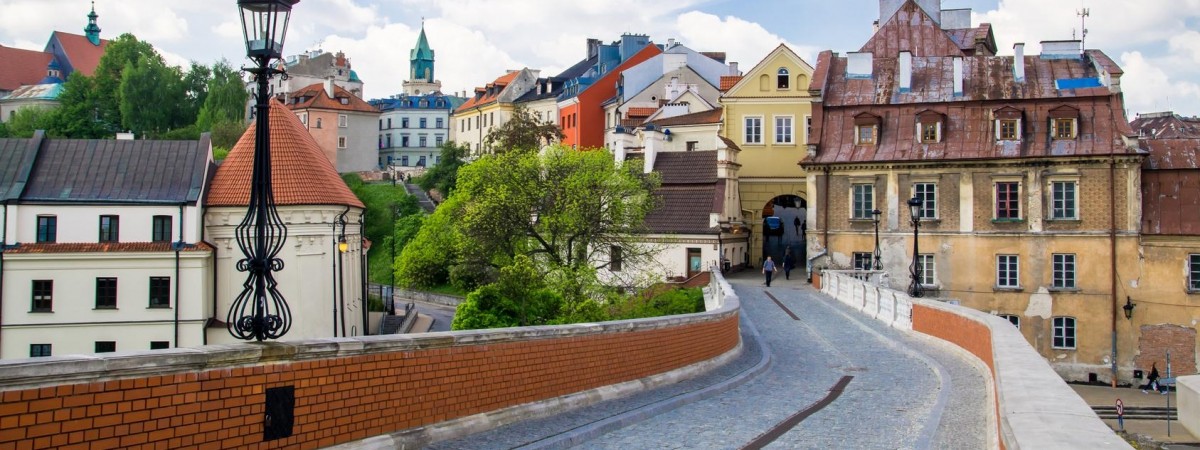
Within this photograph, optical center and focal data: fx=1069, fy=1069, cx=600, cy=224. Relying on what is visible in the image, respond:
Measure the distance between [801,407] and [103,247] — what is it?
28.2 metres

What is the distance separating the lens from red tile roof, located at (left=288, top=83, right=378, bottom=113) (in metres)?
93.6

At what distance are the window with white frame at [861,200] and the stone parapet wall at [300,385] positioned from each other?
30.2 meters

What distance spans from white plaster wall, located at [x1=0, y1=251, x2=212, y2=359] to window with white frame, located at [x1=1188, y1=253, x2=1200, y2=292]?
116 ft

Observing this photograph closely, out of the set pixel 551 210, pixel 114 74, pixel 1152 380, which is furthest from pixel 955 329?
pixel 114 74

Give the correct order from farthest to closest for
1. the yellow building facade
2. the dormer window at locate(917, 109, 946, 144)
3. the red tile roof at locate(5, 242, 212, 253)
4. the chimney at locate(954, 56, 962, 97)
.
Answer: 1. the yellow building facade
2. the chimney at locate(954, 56, 962, 97)
3. the dormer window at locate(917, 109, 946, 144)
4. the red tile roof at locate(5, 242, 212, 253)

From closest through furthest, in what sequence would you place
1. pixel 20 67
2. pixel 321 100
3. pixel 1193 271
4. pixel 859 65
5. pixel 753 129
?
1. pixel 1193 271
2. pixel 859 65
3. pixel 753 129
4. pixel 321 100
5. pixel 20 67

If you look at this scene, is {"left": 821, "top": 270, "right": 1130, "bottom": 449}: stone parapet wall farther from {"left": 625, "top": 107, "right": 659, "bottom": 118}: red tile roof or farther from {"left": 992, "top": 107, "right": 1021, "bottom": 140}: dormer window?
{"left": 625, "top": 107, "right": 659, "bottom": 118}: red tile roof

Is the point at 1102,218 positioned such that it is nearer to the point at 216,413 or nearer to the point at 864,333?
the point at 864,333

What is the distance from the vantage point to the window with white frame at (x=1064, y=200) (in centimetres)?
4109

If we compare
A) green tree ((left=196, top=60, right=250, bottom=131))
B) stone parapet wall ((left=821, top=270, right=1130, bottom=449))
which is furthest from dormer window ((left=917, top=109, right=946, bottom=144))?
green tree ((left=196, top=60, right=250, bottom=131))

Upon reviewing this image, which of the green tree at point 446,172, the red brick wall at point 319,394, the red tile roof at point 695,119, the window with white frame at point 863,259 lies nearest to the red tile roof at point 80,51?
the green tree at point 446,172

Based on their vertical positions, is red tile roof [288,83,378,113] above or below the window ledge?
above

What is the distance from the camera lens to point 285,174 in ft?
123

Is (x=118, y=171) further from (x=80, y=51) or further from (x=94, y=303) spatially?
(x=80, y=51)
